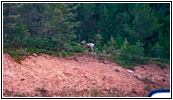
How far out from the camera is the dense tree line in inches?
419

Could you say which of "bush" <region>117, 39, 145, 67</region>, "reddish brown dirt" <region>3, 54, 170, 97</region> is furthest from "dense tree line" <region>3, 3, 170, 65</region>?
"reddish brown dirt" <region>3, 54, 170, 97</region>

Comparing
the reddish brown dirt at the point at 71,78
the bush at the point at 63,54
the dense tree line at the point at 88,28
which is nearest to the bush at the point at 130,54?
the dense tree line at the point at 88,28

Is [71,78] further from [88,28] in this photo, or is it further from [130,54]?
[88,28]

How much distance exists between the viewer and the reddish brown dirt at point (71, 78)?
8.15 metres

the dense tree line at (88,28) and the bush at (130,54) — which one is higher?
the dense tree line at (88,28)

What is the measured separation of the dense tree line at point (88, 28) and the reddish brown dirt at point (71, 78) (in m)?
1.00

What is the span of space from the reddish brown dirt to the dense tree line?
Result: 100 centimetres

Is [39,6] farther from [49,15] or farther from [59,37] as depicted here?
[59,37]

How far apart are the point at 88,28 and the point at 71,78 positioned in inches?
313

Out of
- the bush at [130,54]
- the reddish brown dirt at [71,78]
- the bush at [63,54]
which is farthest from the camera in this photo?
the bush at [130,54]

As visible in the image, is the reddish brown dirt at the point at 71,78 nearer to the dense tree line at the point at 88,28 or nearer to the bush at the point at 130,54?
the dense tree line at the point at 88,28

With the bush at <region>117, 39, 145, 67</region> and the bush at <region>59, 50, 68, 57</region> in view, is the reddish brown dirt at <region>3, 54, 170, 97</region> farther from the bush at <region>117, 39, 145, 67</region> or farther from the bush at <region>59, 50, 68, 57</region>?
the bush at <region>117, 39, 145, 67</region>

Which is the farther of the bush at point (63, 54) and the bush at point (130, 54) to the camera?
the bush at point (130, 54)

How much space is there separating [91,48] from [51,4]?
2883 millimetres
